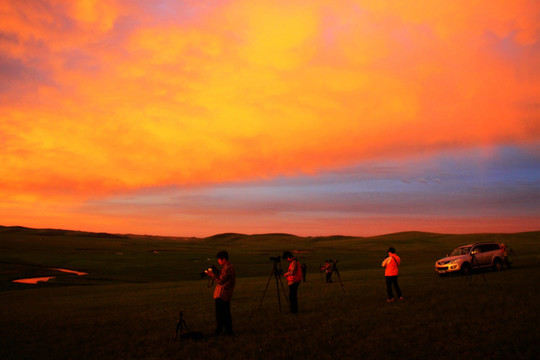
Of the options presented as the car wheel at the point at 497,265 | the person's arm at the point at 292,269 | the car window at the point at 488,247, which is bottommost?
the car wheel at the point at 497,265

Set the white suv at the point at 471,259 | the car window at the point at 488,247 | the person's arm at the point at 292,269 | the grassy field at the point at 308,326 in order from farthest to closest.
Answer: the car window at the point at 488,247, the white suv at the point at 471,259, the person's arm at the point at 292,269, the grassy field at the point at 308,326

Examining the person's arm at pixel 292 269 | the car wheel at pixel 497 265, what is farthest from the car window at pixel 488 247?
the person's arm at pixel 292 269

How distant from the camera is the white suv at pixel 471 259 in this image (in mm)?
30234

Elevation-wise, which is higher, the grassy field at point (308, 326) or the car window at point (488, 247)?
the car window at point (488, 247)

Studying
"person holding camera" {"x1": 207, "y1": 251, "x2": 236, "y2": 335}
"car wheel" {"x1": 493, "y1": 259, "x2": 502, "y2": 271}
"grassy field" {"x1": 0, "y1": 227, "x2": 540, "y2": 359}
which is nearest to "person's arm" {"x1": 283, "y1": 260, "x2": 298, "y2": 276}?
"grassy field" {"x1": 0, "y1": 227, "x2": 540, "y2": 359}

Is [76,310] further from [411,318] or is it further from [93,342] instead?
[411,318]

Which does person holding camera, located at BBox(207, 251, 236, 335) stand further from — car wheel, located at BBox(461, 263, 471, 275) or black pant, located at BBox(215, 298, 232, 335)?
car wheel, located at BBox(461, 263, 471, 275)

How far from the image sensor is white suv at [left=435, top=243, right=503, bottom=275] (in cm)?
3023

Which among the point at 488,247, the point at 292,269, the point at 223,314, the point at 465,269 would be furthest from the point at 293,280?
the point at 488,247

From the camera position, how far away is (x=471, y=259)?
28594 millimetres

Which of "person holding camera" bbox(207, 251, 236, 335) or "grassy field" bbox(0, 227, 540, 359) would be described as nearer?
"grassy field" bbox(0, 227, 540, 359)

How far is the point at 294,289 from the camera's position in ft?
54.9

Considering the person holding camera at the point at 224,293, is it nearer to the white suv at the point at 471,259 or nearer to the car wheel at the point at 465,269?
the white suv at the point at 471,259

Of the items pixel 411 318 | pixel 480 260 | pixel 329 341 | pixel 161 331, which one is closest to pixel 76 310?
pixel 161 331
